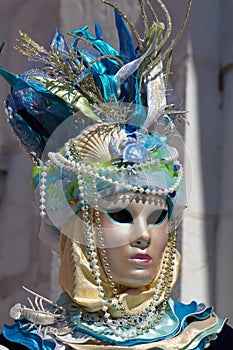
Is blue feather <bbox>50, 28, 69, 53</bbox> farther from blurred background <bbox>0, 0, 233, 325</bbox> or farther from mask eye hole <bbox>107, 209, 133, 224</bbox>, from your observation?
blurred background <bbox>0, 0, 233, 325</bbox>

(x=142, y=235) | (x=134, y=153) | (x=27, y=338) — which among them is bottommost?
(x=27, y=338)

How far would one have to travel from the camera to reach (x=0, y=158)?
3379 millimetres

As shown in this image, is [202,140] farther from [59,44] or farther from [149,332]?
[149,332]

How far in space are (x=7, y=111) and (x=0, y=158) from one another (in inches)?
49.8

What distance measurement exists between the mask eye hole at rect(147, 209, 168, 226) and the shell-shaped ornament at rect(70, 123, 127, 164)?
4.8 inches

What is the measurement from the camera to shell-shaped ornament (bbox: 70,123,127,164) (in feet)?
6.47

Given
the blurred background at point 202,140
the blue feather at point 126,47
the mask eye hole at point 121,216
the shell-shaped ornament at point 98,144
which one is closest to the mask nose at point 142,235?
the mask eye hole at point 121,216

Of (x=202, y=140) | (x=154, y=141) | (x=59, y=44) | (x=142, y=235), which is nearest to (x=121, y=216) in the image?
(x=142, y=235)

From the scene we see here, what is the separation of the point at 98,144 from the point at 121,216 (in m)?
0.13

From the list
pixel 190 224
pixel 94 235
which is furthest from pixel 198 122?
pixel 94 235

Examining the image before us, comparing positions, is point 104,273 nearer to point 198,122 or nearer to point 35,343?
point 35,343

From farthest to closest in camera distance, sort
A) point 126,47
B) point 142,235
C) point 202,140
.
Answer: point 202,140 → point 126,47 → point 142,235

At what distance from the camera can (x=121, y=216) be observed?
1958 mm

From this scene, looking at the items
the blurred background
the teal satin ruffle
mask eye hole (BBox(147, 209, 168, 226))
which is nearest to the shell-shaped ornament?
mask eye hole (BBox(147, 209, 168, 226))
